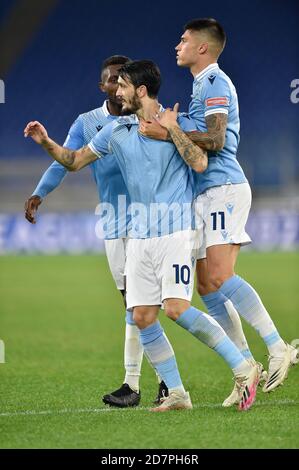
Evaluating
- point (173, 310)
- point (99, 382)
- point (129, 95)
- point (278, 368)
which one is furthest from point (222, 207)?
point (99, 382)

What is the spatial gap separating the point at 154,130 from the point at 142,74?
1.12ft

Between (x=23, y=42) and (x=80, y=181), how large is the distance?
457 cm

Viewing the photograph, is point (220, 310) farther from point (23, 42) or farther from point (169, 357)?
point (23, 42)

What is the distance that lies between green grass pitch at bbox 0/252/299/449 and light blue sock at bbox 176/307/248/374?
0.30m

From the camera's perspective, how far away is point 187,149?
5.42 metres

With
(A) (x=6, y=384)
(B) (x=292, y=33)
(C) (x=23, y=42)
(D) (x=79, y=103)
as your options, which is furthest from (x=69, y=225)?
(A) (x=6, y=384)

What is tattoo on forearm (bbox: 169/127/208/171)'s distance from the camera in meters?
5.42

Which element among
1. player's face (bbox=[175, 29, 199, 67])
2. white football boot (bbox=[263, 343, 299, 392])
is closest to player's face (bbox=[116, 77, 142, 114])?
player's face (bbox=[175, 29, 199, 67])

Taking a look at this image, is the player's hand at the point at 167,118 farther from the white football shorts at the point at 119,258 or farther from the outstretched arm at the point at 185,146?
the white football shorts at the point at 119,258

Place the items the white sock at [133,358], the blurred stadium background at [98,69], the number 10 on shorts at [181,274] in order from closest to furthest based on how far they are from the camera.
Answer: the number 10 on shorts at [181,274] → the white sock at [133,358] → the blurred stadium background at [98,69]

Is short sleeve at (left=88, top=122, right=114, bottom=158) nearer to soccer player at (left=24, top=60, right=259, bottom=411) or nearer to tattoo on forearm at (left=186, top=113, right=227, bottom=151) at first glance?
soccer player at (left=24, top=60, right=259, bottom=411)

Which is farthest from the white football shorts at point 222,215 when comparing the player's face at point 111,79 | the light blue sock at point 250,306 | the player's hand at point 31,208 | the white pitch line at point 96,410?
the player's hand at point 31,208

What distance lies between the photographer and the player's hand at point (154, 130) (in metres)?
5.49

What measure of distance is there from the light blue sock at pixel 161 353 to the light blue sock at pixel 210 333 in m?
0.18
